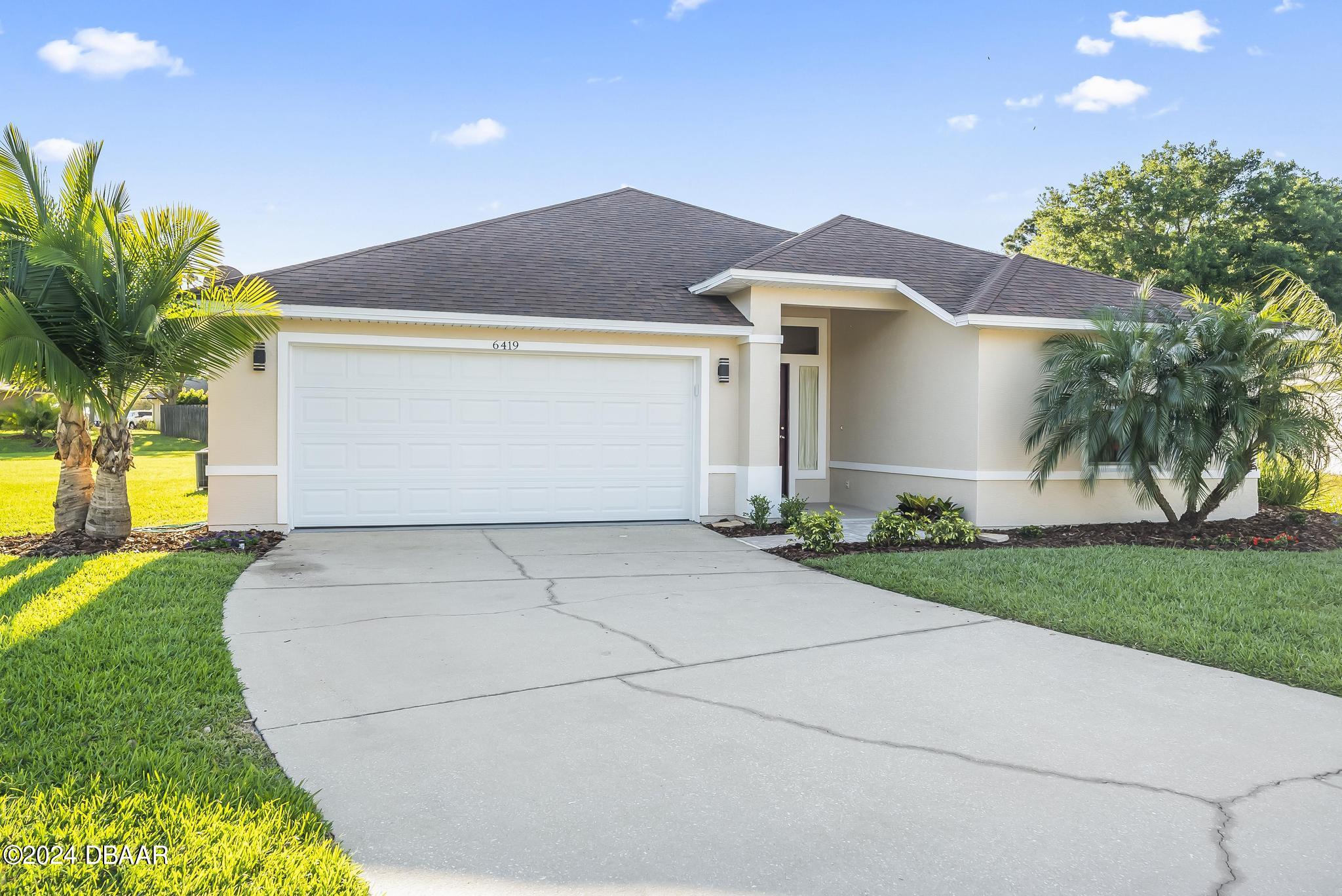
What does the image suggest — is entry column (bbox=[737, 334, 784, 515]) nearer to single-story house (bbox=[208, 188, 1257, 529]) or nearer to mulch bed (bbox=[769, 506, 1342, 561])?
single-story house (bbox=[208, 188, 1257, 529])

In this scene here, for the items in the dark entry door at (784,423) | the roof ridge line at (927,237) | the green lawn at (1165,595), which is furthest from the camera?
the dark entry door at (784,423)

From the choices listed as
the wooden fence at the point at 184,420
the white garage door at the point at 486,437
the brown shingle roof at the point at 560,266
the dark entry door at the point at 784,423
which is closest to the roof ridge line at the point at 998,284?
the brown shingle roof at the point at 560,266

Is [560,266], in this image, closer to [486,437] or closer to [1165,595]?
[486,437]

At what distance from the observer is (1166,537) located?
1040cm

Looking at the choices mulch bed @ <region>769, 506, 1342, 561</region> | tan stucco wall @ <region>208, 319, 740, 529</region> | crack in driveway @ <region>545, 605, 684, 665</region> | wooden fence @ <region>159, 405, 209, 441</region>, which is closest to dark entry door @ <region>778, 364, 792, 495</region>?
mulch bed @ <region>769, 506, 1342, 561</region>

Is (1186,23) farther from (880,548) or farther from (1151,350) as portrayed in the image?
(880,548)

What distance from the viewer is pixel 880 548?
31.1ft

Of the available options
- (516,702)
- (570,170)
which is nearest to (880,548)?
(516,702)

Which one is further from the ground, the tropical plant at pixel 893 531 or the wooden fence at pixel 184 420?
the wooden fence at pixel 184 420

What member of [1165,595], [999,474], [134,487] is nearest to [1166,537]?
[999,474]

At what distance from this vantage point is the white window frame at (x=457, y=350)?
10.4m

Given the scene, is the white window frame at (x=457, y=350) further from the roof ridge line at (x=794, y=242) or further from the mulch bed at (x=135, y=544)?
the roof ridge line at (x=794, y=242)

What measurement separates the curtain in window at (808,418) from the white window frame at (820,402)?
0.03 m

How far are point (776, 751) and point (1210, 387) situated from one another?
847 centimetres
